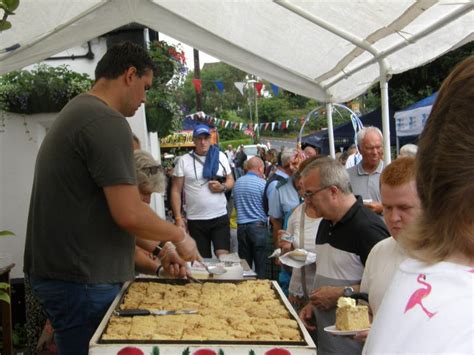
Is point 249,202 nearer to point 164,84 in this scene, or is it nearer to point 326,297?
point 164,84

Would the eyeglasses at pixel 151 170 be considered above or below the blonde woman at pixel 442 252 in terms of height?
above

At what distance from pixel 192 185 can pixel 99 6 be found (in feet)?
7.60

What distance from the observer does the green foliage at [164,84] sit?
255 inches

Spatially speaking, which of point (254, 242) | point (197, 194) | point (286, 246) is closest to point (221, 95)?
point (254, 242)

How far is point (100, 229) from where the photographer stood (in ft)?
7.63

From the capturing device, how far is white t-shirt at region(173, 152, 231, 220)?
6.11 metres

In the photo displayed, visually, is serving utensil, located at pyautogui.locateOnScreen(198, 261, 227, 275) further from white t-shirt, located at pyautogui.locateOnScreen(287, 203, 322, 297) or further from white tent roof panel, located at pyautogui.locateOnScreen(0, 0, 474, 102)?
white tent roof panel, located at pyautogui.locateOnScreen(0, 0, 474, 102)

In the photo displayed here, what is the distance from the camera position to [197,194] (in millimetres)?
6145

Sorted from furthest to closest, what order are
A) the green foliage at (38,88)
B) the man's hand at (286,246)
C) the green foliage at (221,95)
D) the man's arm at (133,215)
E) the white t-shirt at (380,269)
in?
the green foliage at (221,95) → the green foliage at (38,88) → the man's hand at (286,246) → the man's arm at (133,215) → the white t-shirt at (380,269)

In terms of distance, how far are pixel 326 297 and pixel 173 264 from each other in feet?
2.66

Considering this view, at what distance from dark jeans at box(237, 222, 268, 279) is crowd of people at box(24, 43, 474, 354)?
2.57m

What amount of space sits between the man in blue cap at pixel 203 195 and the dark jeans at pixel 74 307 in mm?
3651

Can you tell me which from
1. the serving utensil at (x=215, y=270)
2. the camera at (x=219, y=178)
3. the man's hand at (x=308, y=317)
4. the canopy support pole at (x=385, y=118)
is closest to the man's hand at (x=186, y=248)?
the serving utensil at (x=215, y=270)

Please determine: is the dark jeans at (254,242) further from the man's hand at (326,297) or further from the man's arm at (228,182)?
the man's hand at (326,297)
